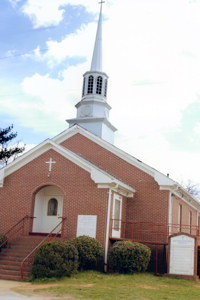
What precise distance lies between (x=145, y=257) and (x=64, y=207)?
4.68m

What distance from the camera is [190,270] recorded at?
50.0ft

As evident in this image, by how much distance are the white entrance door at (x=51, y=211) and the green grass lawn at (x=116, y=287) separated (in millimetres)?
4761

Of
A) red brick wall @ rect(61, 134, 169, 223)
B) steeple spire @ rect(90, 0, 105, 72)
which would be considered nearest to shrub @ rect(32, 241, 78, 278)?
red brick wall @ rect(61, 134, 169, 223)

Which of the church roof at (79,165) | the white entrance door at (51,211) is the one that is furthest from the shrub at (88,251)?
the white entrance door at (51,211)

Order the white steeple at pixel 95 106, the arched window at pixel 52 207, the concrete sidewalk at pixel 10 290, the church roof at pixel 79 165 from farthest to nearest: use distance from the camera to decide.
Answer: the white steeple at pixel 95 106 → the arched window at pixel 52 207 → the church roof at pixel 79 165 → the concrete sidewalk at pixel 10 290

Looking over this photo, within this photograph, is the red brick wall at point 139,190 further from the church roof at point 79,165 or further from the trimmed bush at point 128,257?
the trimmed bush at point 128,257

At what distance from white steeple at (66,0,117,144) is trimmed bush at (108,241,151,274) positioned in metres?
9.72

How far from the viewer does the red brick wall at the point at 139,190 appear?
19.1 meters

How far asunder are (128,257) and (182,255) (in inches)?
90.6

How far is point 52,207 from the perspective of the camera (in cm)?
1969

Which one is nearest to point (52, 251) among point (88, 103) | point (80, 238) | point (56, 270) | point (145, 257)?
point (56, 270)

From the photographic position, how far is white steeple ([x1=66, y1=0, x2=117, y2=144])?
79.8ft

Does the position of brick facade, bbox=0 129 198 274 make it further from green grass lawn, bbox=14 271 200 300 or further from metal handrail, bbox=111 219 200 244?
green grass lawn, bbox=14 271 200 300

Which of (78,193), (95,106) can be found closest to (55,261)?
(78,193)
